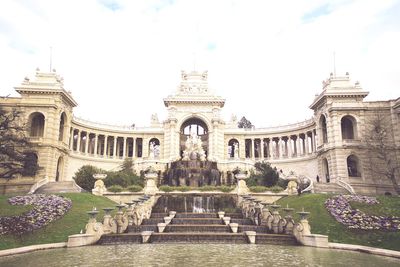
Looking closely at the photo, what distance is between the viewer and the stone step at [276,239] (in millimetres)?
18719

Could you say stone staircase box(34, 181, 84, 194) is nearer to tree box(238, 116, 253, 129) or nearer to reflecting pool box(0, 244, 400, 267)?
reflecting pool box(0, 244, 400, 267)

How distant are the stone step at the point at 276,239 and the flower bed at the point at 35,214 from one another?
13.4m

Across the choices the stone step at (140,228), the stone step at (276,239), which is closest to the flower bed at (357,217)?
the stone step at (276,239)

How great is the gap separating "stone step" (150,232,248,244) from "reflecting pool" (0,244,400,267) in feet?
6.08

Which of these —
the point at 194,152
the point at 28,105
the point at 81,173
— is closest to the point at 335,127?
the point at 194,152

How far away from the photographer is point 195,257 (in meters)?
13.3

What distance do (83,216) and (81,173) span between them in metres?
21.4

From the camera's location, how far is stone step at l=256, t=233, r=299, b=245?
1872cm

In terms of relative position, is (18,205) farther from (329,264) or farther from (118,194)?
(329,264)

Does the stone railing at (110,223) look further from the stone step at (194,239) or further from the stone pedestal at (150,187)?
the stone pedestal at (150,187)

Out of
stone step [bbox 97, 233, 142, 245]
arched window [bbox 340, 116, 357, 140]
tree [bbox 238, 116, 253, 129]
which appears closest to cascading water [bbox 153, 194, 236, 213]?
stone step [bbox 97, 233, 142, 245]

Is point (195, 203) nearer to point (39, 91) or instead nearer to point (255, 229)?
point (255, 229)

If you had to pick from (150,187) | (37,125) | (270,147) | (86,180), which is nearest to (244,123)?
(270,147)

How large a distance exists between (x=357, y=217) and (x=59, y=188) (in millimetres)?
35034
